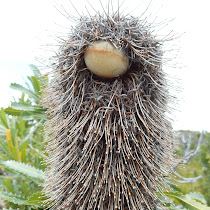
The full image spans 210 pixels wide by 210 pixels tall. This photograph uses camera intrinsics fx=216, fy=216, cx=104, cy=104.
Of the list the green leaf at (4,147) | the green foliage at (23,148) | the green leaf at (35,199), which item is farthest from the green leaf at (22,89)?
the green leaf at (35,199)

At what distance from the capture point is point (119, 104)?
3.01 feet

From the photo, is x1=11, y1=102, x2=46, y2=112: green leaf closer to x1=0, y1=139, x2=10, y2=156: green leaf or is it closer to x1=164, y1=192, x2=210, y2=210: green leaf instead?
x1=0, y1=139, x2=10, y2=156: green leaf

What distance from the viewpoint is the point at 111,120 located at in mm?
921

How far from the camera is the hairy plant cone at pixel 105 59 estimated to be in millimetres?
871

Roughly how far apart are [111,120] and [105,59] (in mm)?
256

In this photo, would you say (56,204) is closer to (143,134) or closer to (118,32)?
(143,134)

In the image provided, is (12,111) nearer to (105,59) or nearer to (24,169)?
(24,169)

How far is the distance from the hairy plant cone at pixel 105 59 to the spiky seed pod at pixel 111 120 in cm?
2

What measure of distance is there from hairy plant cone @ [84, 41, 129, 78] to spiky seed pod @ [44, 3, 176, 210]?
0.02 meters

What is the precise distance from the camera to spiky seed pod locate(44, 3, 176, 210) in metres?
0.90

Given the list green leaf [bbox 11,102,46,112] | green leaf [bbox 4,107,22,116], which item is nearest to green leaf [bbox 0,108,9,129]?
green leaf [bbox 4,107,22,116]

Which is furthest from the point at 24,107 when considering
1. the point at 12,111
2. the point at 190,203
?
the point at 190,203

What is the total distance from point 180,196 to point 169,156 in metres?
0.38

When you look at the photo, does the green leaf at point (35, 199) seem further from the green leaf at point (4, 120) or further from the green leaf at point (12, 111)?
the green leaf at point (4, 120)
